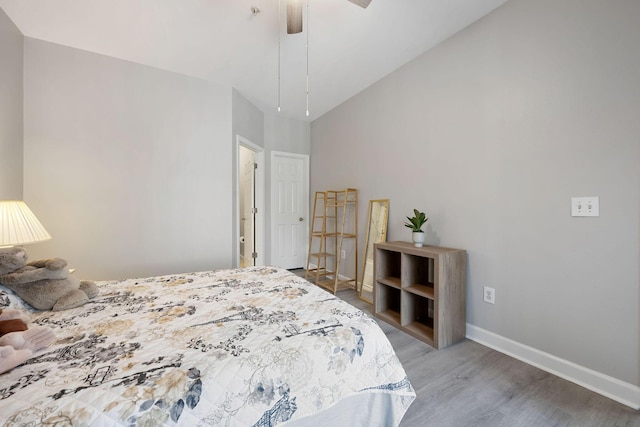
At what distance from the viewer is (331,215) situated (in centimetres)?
388

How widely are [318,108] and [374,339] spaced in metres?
3.38

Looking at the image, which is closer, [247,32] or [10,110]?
[10,110]

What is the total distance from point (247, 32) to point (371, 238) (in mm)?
2404

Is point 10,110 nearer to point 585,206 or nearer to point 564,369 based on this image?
point 585,206

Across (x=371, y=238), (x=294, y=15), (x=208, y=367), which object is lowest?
(x=208, y=367)

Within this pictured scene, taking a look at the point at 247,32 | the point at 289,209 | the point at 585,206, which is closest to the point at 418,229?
the point at 585,206

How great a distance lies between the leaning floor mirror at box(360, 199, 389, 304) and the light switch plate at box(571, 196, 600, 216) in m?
1.57

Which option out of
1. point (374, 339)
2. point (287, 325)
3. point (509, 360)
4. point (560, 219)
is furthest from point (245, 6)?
point (509, 360)

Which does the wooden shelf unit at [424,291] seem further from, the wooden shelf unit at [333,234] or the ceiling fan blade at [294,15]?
the ceiling fan blade at [294,15]

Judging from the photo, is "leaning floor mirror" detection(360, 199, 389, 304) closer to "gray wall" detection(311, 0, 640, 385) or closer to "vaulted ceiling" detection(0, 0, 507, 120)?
"gray wall" detection(311, 0, 640, 385)

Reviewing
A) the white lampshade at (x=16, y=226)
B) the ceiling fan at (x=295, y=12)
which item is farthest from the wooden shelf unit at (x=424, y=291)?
the white lampshade at (x=16, y=226)

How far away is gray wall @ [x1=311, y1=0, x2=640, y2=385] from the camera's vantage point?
1.45 metres

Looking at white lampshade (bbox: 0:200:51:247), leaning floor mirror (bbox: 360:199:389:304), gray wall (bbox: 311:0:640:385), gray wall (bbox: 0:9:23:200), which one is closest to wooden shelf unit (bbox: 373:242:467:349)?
gray wall (bbox: 311:0:640:385)

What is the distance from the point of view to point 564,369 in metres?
1.64
